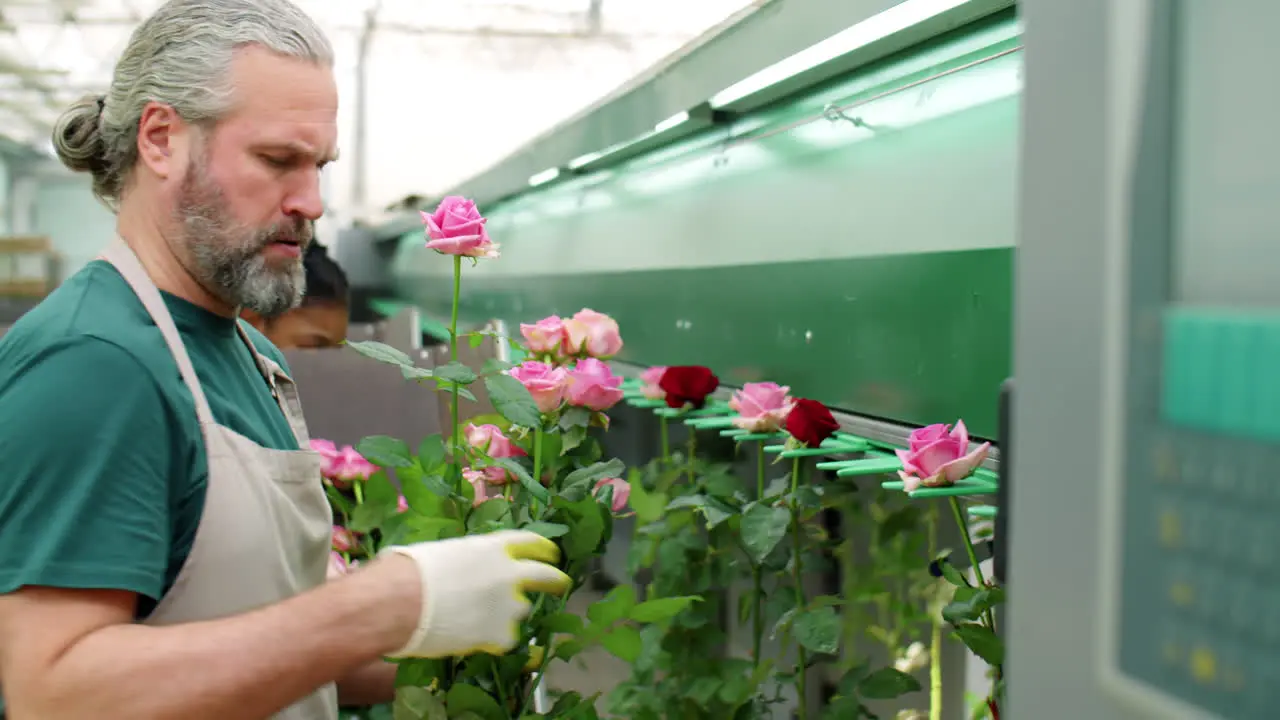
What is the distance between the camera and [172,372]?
1099mm

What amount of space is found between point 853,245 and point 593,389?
0.62 metres

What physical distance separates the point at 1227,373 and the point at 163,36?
1235 mm

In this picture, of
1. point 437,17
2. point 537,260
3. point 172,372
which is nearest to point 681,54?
point 172,372

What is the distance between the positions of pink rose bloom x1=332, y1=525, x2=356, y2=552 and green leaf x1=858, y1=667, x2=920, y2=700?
31.0 inches

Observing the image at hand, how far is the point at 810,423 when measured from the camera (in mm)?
1333

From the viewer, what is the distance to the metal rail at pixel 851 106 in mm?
1337

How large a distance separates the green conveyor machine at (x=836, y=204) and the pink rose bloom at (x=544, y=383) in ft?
1.77

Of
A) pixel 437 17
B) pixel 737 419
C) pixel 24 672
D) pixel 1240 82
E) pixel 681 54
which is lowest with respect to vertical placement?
pixel 24 672

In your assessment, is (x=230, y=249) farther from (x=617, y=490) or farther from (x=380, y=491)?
(x=617, y=490)

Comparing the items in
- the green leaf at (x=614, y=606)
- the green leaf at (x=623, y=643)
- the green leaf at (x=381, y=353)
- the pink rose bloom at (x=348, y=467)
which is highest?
the green leaf at (x=381, y=353)

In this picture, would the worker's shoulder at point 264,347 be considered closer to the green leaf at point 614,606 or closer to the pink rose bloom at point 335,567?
the pink rose bloom at point 335,567

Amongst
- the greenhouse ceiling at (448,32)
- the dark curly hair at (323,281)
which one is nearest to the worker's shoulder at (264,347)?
the dark curly hair at (323,281)

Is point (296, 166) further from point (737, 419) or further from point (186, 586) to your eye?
point (737, 419)

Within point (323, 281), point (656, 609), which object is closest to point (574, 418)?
point (656, 609)
